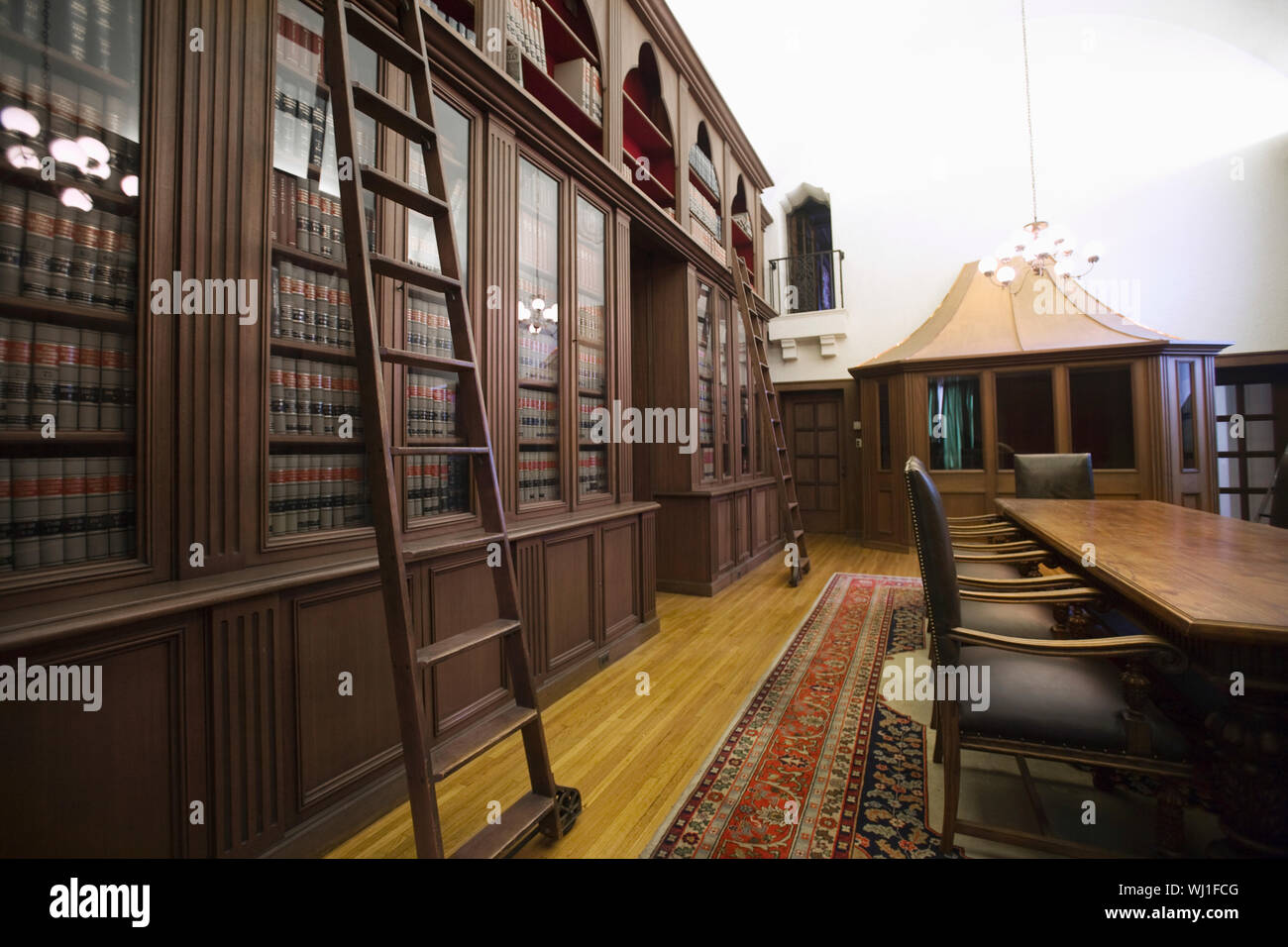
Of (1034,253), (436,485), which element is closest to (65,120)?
(436,485)

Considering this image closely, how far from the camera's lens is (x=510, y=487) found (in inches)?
98.7

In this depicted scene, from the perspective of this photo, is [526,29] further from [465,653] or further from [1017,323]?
[1017,323]

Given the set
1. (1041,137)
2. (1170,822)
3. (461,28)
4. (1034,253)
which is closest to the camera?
(1170,822)

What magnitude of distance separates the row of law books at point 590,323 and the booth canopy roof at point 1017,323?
456cm

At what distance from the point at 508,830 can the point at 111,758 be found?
920 millimetres

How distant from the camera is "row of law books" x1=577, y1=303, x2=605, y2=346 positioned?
10.2 ft

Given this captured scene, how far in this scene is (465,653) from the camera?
6.93 feet

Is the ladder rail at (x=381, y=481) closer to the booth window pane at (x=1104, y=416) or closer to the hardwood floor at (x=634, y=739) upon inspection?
the hardwood floor at (x=634, y=739)

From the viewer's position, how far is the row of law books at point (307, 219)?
1.65 m

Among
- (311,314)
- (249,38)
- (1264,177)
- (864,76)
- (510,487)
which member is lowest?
(510,487)

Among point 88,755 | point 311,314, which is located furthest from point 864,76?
point 88,755
